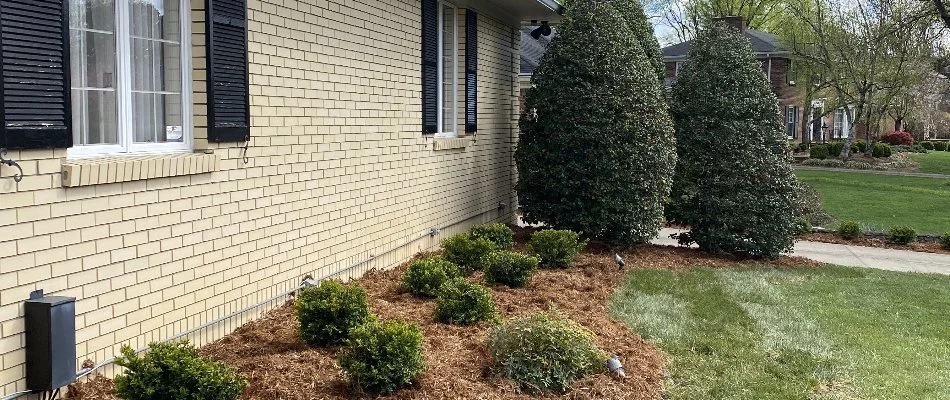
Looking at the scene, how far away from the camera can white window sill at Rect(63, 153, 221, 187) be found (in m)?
4.12

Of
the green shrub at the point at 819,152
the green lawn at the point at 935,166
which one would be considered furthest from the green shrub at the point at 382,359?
the green shrub at the point at 819,152

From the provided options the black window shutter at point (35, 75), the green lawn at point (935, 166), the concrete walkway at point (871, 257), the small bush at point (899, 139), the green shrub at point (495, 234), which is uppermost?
the small bush at point (899, 139)

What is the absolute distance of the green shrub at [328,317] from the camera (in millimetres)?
5238

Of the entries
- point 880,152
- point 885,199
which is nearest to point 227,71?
point 885,199

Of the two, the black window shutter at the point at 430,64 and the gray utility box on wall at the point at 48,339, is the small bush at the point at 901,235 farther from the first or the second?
the gray utility box on wall at the point at 48,339

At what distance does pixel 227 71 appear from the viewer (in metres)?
5.39

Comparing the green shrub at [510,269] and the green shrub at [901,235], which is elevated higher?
the green shrub at [510,269]

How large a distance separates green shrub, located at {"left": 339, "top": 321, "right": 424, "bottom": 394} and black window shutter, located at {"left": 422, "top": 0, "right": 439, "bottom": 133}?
4.97 metres

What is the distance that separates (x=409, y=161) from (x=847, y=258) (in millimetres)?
7315

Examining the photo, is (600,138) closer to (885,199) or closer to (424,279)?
(424,279)

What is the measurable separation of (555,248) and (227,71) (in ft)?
15.4

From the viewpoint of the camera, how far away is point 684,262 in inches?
422

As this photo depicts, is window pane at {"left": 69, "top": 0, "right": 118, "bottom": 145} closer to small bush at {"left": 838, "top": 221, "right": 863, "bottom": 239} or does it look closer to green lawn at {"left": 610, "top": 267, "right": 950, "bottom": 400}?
green lawn at {"left": 610, "top": 267, "right": 950, "bottom": 400}

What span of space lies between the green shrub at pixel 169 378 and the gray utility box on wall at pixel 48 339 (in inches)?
11.0
